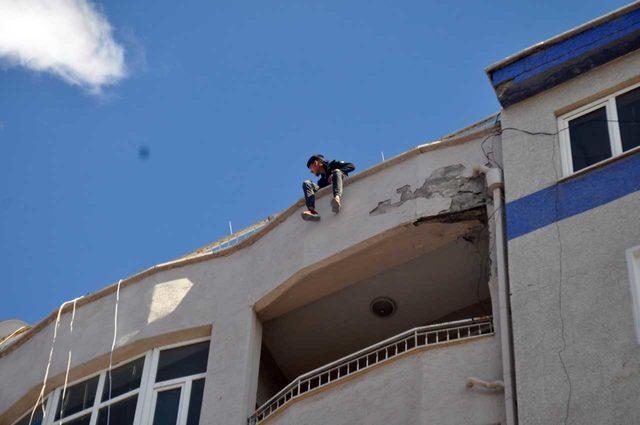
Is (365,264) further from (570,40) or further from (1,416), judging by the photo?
(1,416)

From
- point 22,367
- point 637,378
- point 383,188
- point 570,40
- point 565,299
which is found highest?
point 570,40

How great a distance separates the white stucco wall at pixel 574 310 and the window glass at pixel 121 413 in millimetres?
5876

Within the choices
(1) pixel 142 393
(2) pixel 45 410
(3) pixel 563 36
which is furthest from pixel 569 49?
(2) pixel 45 410

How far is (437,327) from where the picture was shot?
49.9 ft

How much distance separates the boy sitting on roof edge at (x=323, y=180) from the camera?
17.2m

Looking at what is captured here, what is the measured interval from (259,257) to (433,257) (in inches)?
102

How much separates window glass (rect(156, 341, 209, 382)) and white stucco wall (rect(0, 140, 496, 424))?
31 cm

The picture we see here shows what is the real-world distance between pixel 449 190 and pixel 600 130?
2.20 meters

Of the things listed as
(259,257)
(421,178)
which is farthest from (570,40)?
(259,257)

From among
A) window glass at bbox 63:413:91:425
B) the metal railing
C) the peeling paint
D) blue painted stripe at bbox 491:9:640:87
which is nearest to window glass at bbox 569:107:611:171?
blue painted stripe at bbox 491:9:640:87

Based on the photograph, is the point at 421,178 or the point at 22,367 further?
the point at 22,367

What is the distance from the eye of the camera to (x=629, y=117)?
49.9 ft

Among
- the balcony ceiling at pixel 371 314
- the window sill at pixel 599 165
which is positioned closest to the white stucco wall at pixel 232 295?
the balcony ceiling at pixel 371 314

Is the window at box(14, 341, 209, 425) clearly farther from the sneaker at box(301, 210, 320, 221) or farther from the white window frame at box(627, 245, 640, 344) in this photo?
the white window frame at box(627, 245, 640, 344)
